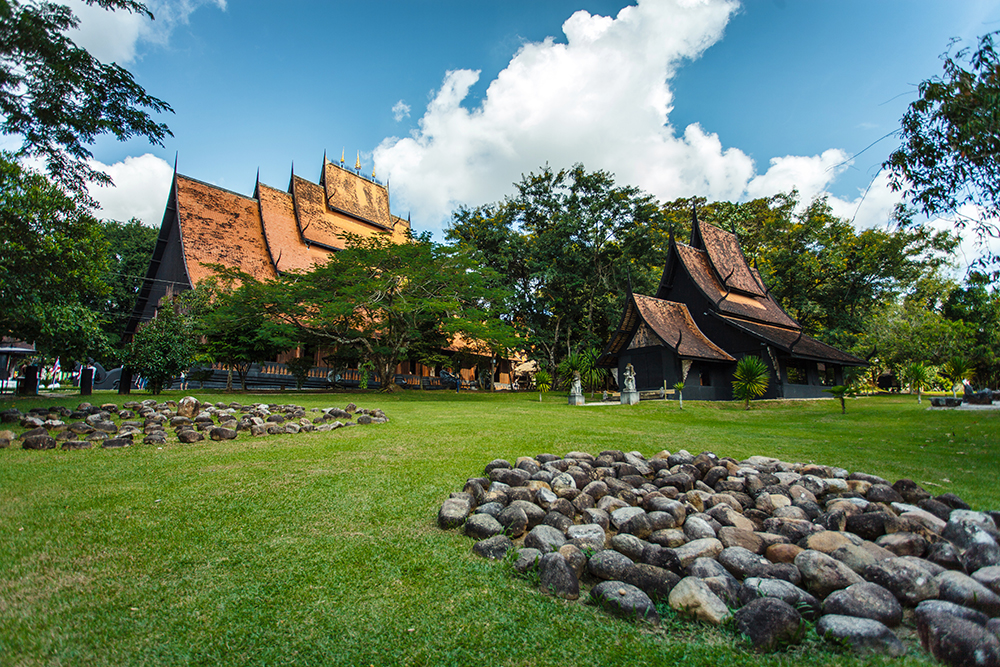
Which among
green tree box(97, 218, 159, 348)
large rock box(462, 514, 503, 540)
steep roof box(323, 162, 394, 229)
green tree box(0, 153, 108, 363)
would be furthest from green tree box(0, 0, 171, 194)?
green tree box(97, 218, 159, 348)

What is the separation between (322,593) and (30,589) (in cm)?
124

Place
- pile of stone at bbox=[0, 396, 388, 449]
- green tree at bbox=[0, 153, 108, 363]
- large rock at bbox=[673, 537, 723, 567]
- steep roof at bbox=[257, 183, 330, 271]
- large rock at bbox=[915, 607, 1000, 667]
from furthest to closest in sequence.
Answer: steep roof at bbox=[257, 183, 330, 271]
green tree at bbox=[0, 153, 108, 363]
pile of stone at bbox=[0, 396, 388, 449]
large rock at bbox=[673, 537, 723, 567]
large rock at bbox=[915, 607, 1000, 667]

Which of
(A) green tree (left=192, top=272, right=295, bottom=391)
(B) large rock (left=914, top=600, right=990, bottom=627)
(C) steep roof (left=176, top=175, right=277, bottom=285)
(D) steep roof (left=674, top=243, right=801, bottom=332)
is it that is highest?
(C) steep roof (left=176, top=175, right=277, bottom=285)

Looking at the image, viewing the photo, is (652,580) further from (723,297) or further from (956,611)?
(723,297)

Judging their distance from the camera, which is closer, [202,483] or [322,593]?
[322,593]

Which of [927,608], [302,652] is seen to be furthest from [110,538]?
[927,608]

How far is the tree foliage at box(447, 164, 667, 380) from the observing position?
24.7 metres

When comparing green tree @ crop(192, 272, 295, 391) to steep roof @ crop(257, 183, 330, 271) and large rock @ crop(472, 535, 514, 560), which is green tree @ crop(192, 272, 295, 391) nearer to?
steep roof @ crop(257, 183, 330, 271)

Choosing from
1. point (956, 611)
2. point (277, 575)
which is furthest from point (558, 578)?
point (956, 611)

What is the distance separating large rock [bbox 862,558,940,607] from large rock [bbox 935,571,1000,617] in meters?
0.03

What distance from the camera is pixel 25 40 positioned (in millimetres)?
5117

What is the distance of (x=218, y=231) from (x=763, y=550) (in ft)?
85.5

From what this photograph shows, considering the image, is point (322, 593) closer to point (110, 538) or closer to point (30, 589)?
point (30, 589)

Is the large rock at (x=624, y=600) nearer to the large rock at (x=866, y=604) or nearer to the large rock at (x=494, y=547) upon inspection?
the large rock at (x=494, y=547)
